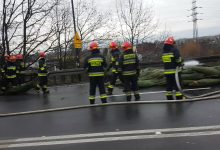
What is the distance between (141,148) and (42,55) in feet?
30.8

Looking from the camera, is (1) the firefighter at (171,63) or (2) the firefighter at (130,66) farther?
(2) the firefighter at (130,66)

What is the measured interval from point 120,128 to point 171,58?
11.8ft

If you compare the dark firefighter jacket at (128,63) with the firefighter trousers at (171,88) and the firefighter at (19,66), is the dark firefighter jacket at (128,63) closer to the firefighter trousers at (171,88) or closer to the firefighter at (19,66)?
the firefighter trousers at (171,88)

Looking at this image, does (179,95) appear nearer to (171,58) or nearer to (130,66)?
(171,58)

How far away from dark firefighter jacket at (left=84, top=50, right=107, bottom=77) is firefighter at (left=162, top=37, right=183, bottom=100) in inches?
72.6

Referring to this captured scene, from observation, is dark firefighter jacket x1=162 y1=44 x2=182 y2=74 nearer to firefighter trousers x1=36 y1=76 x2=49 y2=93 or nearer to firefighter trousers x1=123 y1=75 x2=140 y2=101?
firefighter trousers x1=123 y1=75 x2=140 y2=101

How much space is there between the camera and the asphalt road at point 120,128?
6.47 meters

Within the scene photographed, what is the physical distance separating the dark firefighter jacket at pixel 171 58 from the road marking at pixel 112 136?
3.53 meters

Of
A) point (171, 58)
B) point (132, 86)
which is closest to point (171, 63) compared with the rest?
point (171, 58)

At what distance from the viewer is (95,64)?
1083cm

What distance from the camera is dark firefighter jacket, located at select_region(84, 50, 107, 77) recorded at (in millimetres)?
10820

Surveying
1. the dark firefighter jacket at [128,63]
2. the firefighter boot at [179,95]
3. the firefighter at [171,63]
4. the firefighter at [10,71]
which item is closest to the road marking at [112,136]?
the firefighter boot at [179,95]

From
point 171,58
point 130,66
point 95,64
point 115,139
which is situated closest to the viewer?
point 115,139

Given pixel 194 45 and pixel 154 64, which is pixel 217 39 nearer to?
pixel 194 45
